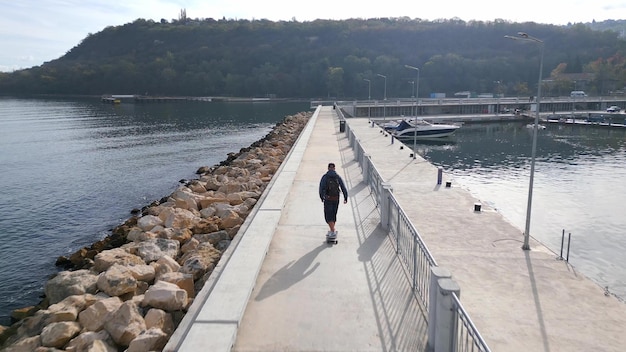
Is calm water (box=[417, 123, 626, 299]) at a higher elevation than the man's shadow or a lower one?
lower

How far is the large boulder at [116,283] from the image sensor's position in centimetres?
1012

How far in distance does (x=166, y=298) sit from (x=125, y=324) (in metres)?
0.89

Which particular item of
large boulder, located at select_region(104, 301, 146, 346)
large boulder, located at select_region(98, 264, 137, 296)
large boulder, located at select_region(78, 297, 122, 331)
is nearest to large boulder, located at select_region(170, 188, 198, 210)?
large boulder, located at select_region(98, 264, 137, 296)

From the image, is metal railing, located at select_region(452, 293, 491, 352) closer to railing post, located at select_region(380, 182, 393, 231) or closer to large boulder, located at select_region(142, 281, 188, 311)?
large boulder, located at select_region(142, 281, 188, 311)

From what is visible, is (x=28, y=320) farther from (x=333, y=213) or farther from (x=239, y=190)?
(x=239, y=190)

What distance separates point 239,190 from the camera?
1948cm

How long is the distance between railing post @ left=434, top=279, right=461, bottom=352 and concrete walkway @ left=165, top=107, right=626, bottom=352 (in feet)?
2.17

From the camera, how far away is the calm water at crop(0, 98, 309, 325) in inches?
714

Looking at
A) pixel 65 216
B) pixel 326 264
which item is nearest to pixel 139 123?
→ pixel 65 216

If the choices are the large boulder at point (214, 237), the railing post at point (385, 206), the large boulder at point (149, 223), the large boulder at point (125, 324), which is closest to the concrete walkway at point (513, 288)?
the railing post at point (385, 206)

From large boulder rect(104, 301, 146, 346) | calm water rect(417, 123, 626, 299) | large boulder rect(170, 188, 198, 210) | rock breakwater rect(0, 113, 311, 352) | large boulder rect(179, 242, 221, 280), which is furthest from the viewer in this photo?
calm water rect(417, 123, 626, 299)

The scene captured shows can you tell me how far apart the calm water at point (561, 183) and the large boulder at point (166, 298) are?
12.2 metres

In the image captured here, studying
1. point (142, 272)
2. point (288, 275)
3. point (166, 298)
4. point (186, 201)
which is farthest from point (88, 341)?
point (186, 201)

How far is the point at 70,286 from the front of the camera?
1065 cm
